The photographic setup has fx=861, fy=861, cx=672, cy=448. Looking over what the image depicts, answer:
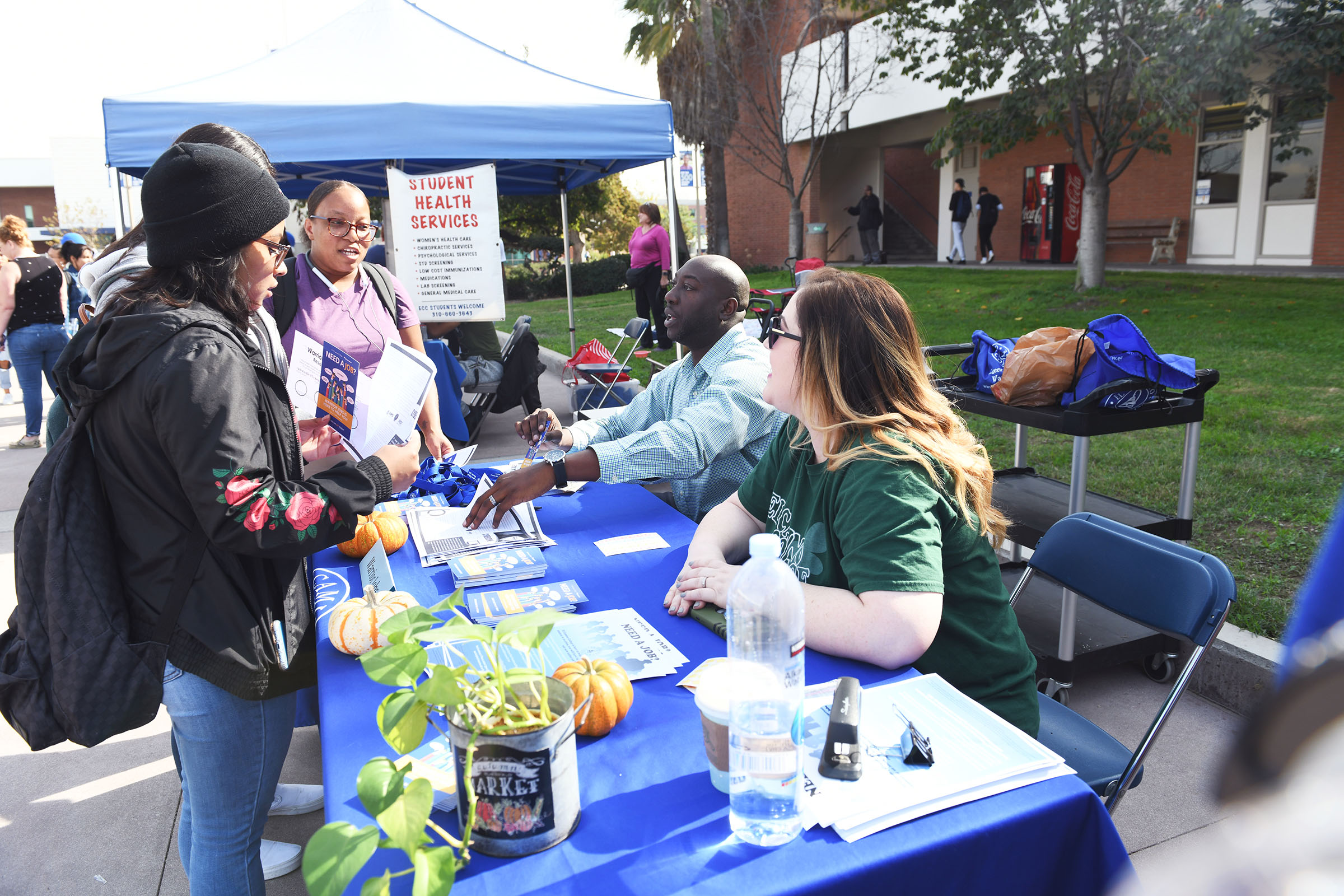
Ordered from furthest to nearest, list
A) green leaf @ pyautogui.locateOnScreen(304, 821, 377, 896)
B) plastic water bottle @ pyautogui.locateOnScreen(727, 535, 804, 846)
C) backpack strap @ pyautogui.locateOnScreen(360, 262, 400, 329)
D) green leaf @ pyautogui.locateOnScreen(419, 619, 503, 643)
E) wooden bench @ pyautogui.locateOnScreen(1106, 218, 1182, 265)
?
wooden bench @ pyautogui.locateOnScreen(1106, 218, 1182, 265), backpack strap @ pyautogui.locateOnScreen(360, 262, 400, 329), plastic water bottle @ pyautogui.locateOnScreen(727, 535, 804, 846), green leaf @ pyautogui.locateOnScreen(419, 619, 503, 643), green leaf @ pyautogui.locateOnScreen(304, 821, 377, 896)

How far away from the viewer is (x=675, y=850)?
3.92 feet

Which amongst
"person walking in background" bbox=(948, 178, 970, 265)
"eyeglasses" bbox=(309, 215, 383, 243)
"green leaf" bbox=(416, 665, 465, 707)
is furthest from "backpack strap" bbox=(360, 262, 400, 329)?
"person walking in background" bbox=(948, 178, 970, 265)

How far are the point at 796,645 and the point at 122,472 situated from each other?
4.18 feet

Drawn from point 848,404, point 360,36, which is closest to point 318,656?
point 848,404

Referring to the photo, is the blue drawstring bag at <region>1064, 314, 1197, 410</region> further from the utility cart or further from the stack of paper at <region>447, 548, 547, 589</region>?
the stack of paper at <region>447, 548, 547, 589</region>

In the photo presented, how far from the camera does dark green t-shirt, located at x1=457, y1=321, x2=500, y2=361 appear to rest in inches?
305

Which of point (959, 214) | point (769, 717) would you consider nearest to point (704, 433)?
point (769, 717)

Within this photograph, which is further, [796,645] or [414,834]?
[796,645]

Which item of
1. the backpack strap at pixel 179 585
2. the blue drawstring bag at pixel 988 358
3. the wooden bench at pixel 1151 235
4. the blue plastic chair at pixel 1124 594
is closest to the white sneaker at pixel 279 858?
the backpack strap at pixel 179 585

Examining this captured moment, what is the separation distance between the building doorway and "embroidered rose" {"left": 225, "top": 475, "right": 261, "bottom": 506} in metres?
24.4

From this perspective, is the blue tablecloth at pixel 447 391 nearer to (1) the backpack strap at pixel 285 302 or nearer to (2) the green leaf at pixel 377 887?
(1) the backpack strap at pixel 285 302

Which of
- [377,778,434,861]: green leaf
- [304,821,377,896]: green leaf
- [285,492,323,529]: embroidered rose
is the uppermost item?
A: [285,492,323,529]: embroidered rose

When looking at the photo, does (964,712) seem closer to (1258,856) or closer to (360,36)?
(1258,856)

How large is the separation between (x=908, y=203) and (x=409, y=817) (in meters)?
26.2
